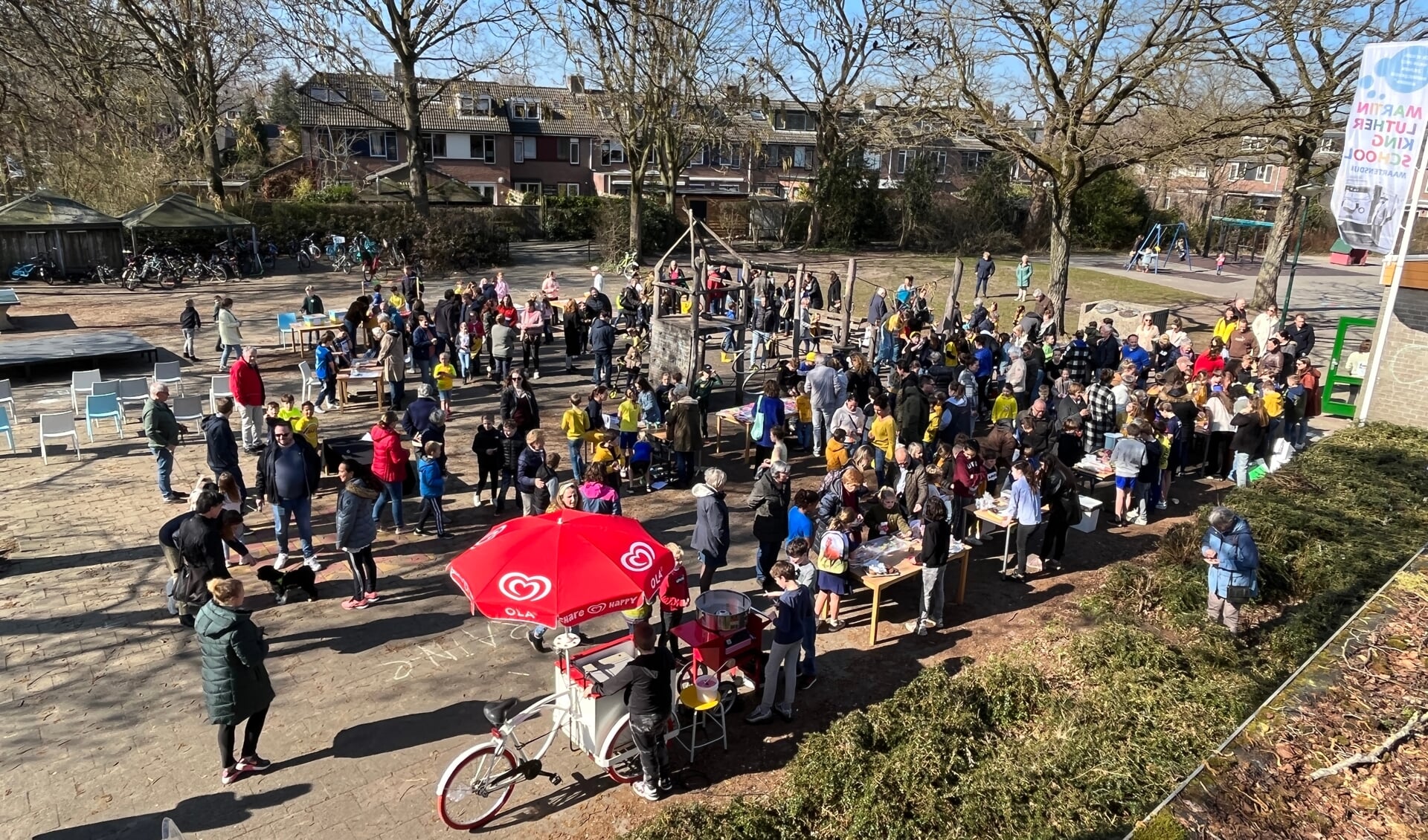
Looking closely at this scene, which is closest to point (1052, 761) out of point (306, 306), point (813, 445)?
point (813, 445)

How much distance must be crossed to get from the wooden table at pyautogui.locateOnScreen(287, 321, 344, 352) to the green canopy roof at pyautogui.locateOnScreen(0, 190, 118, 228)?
448 inches

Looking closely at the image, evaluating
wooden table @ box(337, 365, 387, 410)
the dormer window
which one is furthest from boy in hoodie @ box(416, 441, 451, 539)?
the dormer window

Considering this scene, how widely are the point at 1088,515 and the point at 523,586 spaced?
7.79 meters

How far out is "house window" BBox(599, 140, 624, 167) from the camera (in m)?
53.9

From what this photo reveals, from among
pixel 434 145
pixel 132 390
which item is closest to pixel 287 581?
Answer: pixel 132 390

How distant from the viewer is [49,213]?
1013 inches

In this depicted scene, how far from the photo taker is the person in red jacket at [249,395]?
480 inches

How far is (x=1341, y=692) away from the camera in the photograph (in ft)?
18.7

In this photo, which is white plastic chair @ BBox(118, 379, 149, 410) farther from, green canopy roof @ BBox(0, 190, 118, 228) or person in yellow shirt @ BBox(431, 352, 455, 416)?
green canopy roof @ BBox(0, 190, 118, 228)

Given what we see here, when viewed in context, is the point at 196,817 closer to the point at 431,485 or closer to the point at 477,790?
the point at 477,790

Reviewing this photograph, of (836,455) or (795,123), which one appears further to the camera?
(795,123)

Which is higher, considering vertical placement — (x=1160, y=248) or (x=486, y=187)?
(x=486, y=187)

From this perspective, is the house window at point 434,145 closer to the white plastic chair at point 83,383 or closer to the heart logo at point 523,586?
the white plastic chair at point 83,383

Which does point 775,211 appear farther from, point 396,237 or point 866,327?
point 866,327
